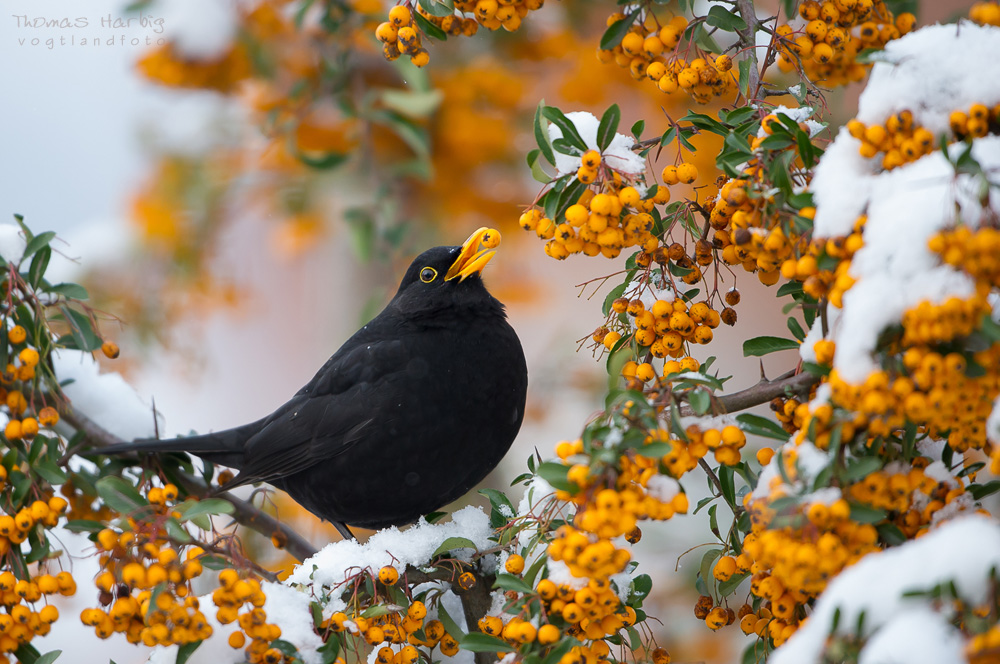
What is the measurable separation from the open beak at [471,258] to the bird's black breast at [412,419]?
0.40ft

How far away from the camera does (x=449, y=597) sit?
5.78ft

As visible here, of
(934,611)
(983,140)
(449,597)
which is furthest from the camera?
(449,597)

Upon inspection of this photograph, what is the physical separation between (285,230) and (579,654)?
3.13 meters

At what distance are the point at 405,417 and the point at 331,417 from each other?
0.75ft

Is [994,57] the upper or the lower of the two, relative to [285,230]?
lower

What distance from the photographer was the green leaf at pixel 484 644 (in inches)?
47.9

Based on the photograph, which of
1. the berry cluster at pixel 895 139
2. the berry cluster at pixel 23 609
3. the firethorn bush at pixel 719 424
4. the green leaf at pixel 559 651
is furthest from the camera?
the berry cluster at pixel 23 609

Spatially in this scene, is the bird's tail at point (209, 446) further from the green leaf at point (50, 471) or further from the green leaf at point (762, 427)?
the green leaf at point (762, 427)

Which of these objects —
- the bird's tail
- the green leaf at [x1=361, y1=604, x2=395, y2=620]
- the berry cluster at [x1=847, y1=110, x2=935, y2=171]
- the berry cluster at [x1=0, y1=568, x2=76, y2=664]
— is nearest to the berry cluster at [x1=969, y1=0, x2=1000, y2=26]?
the berry cluster at [x1=847, y1=110, x2=935, y2=171]

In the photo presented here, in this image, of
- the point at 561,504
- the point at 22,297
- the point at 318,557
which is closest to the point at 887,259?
the point at 561,504

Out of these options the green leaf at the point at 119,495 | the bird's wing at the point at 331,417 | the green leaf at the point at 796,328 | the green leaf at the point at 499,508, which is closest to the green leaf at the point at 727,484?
the green leaf at the point at 796,328

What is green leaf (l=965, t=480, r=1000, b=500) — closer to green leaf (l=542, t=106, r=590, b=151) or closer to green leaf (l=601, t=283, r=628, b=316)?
green leaf (l=601, t=283, r=628, b=316)

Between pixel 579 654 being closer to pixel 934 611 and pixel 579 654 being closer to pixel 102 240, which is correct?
pixel 934 611

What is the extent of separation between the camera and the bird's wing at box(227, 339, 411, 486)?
2.08 m
